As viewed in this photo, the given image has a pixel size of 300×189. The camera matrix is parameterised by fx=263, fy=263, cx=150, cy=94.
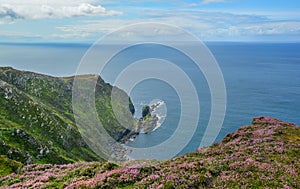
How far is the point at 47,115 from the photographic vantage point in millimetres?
137125

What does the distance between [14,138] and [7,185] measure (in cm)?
5836

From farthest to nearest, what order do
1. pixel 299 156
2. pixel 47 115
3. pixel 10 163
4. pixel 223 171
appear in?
pixel 47 115 < pixel 10 163 < pixel 299 156 < pixel 223 171

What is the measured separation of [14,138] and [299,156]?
247 feet

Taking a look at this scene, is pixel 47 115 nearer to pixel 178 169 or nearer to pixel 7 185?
pixel 7 185

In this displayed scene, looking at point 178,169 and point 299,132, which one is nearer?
point 178,169

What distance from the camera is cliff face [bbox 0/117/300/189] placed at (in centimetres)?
2119

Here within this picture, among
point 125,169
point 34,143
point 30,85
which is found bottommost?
point 34,143

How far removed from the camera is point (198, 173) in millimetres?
22625

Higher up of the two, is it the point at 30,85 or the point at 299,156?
the point at 30,85

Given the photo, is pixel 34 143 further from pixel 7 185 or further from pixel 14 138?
pixel 7 185

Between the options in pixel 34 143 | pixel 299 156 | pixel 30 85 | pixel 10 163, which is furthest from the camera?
pixel 30 85

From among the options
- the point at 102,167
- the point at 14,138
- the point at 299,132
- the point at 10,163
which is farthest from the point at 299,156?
the point at 14,138

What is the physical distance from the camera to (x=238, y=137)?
39.0 meters

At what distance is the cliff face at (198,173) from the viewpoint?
21.2 m
